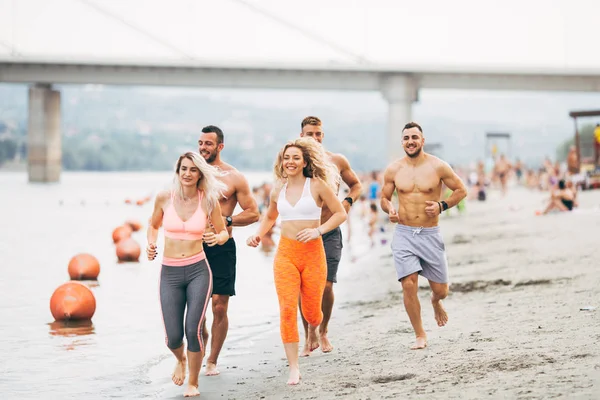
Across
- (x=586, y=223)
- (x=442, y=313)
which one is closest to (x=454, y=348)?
(x=442, y=313)

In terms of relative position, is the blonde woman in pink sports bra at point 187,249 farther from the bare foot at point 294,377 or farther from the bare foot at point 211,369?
the bare foot at point 211,369

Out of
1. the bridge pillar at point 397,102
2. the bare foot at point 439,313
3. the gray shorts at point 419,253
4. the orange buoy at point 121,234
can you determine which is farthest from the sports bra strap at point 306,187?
the bridge pillar at point 397,102

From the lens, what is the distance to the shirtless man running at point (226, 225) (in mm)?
8305

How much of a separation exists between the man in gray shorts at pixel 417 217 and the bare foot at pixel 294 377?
1.38m

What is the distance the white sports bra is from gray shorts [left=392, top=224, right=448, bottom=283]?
46.2 inches

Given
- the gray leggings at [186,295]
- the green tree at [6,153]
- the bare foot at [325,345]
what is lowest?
the bare foot at [325,345]

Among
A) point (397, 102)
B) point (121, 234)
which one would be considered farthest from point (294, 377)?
point (397, 102)

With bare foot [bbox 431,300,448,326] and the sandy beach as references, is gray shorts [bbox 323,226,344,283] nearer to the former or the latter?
the sandy beach

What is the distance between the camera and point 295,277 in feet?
25.9

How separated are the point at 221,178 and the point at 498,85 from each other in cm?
6650

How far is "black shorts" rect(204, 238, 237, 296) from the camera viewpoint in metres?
8.27

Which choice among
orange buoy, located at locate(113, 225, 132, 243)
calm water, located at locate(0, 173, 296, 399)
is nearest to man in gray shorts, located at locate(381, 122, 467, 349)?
calm water, located at locate(0, 173, 296, 399)

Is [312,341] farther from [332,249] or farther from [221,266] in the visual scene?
[221,266]

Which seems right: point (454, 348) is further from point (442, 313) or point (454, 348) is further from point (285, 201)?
point (285, 201)
